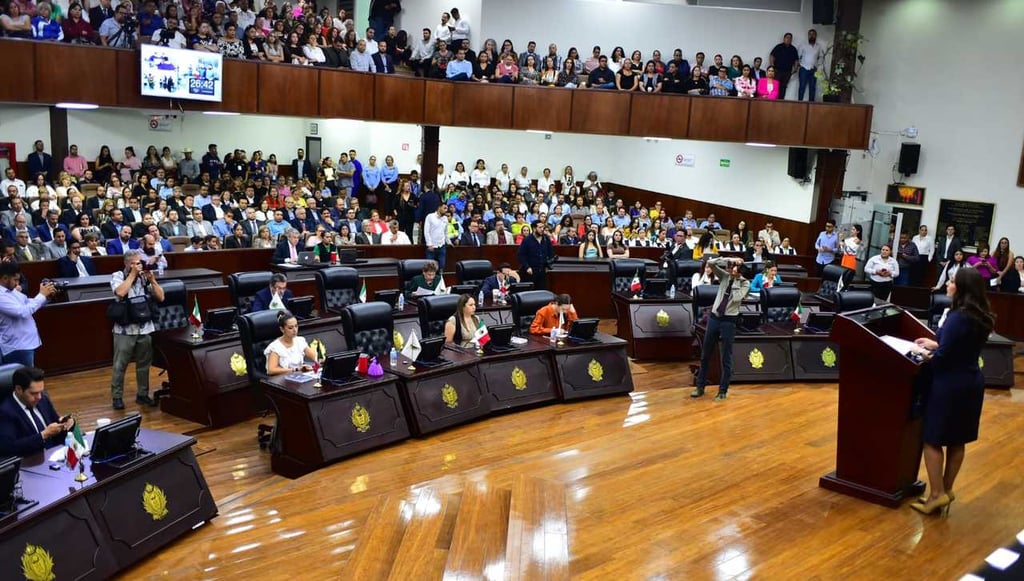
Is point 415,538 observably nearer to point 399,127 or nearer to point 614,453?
point 614,453

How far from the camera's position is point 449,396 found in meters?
8.15

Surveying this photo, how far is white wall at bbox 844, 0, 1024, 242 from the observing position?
16.0 metres

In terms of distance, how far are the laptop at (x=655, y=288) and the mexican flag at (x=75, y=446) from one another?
26.2ft

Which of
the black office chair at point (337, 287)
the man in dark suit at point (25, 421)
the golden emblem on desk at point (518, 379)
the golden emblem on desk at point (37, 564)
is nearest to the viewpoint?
the golden emblem on desk at point (37, 564)

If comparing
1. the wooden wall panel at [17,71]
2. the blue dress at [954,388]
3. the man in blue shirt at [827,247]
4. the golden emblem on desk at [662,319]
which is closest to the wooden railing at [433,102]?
the wooden wall panel at [17,71]

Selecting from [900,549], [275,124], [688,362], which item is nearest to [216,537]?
[900,549]

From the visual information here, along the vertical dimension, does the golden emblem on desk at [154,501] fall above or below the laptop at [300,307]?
below

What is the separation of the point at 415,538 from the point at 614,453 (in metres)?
2.27

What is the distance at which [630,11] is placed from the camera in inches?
748

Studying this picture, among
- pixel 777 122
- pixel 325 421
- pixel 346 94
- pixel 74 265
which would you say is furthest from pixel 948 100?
pixel 74 265

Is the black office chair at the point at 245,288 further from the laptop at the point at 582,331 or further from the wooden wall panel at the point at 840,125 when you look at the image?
→ the wooden wall panel at the point at 840,125

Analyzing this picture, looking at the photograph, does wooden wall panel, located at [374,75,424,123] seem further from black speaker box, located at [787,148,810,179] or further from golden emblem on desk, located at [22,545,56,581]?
golden emblem on desk, located at [22,545,56,581]

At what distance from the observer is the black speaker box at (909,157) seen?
56.3 feet

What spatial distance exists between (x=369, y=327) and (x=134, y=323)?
7.73ft
